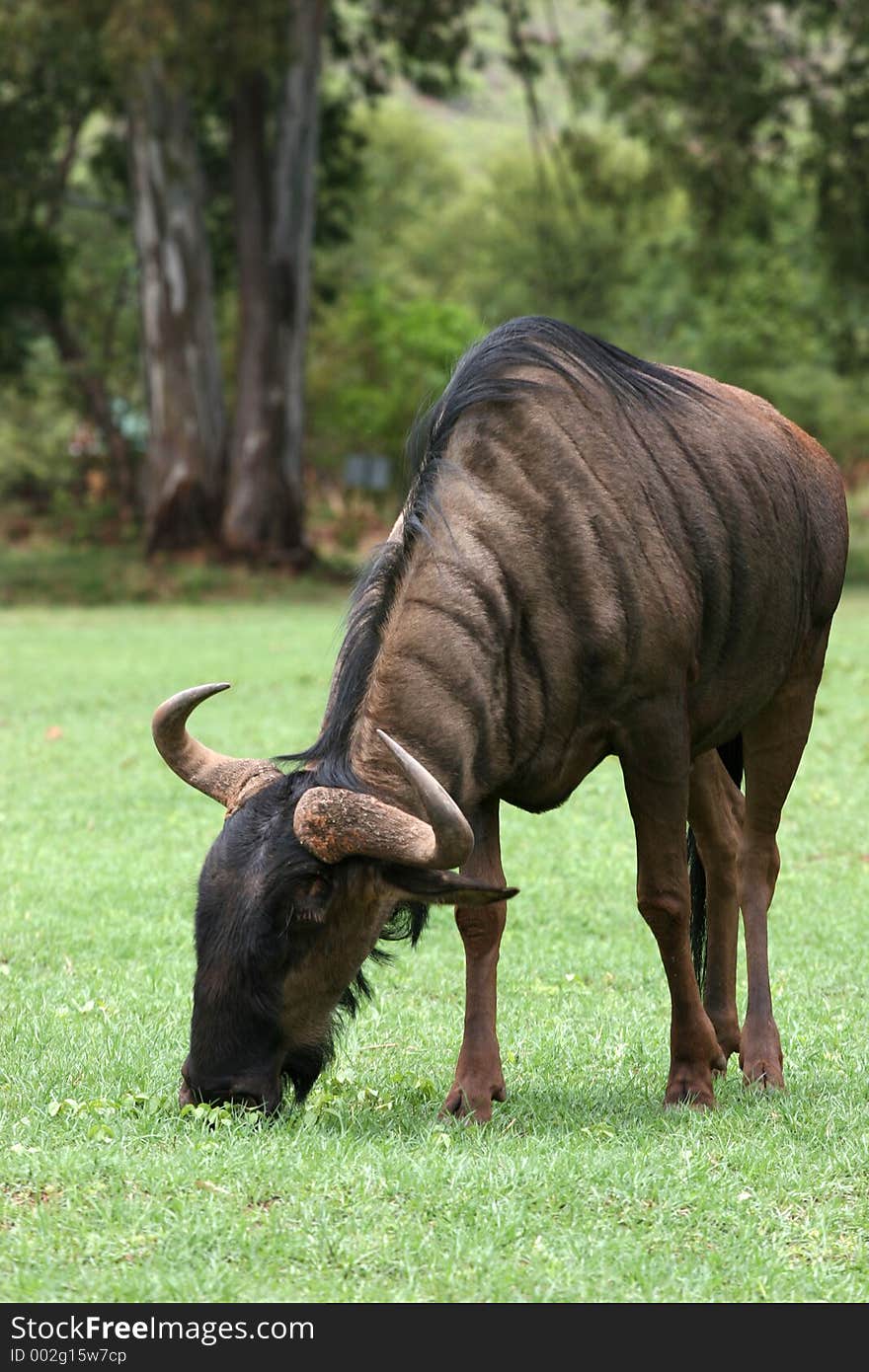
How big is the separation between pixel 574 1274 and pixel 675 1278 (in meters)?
0.25

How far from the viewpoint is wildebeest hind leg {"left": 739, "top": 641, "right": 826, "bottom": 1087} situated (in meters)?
6.53

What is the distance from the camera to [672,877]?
6.01 m

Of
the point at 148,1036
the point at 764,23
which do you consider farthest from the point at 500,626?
the point at 764,23

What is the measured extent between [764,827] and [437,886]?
224 cm

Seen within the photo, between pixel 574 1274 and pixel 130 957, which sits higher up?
pixel 574 1274

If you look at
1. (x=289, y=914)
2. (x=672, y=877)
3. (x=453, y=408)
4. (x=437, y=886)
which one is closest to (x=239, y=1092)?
(x=289, y=914)

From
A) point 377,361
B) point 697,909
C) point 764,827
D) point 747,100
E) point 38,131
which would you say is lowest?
point 377,361

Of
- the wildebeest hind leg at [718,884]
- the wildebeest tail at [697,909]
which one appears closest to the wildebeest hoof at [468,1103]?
the wildebeest hind leg at [718,884]

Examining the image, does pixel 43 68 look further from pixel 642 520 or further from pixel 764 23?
pixel 642 520

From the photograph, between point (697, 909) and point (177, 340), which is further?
point (177, 340)

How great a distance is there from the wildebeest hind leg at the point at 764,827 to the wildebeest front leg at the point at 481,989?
3.49 ft

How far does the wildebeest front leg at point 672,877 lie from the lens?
19.4 feet

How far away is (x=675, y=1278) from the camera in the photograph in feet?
14.1

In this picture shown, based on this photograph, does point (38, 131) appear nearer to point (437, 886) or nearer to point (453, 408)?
point (453, 408)
